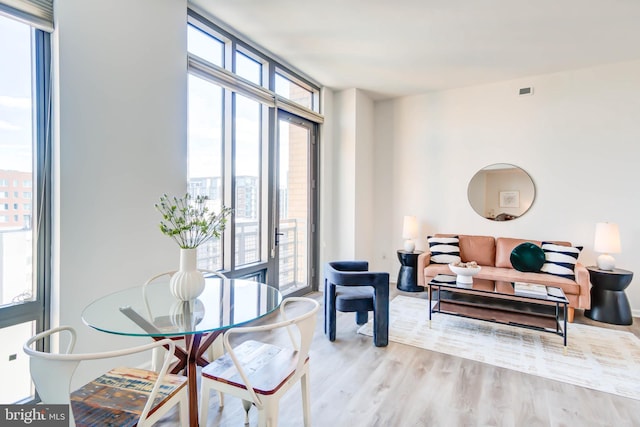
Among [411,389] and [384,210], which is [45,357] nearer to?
[411,389]

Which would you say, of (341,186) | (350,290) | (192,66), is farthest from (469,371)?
(192,66)

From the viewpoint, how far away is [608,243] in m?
3.54

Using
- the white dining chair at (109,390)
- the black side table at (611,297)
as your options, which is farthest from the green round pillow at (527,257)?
the white dining chair at (109,390)

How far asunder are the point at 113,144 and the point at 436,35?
3047 mm

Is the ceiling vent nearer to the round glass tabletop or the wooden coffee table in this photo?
the wooden coffee table

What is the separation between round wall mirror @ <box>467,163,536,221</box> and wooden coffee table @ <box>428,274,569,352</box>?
60.2 inches

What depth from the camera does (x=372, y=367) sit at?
2541 millimetres

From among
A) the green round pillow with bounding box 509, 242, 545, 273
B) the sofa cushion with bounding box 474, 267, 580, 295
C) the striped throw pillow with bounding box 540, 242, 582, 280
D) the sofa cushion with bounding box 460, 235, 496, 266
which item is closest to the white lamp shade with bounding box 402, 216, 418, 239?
the sofa cushion with bounding box 460, 235, 496, 266

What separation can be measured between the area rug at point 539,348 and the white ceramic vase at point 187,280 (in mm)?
1994

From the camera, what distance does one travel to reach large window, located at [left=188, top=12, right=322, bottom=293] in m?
2.96

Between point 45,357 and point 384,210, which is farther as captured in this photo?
point 384,210

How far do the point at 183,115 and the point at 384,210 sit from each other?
361 centimetres

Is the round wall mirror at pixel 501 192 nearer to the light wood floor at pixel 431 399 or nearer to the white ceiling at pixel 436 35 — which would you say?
the white ceiling at pixel 436 35

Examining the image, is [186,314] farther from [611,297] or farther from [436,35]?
[611,297]
